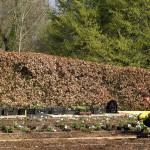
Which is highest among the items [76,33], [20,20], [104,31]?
[20,20]

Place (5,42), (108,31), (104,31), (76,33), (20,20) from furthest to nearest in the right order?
(20,20) < (5,42) < (104,31) < (76,33) < (108,31)

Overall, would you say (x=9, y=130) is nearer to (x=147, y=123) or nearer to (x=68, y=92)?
Result: (x=147, y=123)

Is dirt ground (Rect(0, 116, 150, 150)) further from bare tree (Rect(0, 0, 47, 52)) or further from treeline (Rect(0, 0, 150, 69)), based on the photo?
bare tree (Rect(0, 0, 47, 52))

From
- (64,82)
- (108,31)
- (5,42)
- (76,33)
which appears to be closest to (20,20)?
(5,42)

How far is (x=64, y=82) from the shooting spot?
23641 mm

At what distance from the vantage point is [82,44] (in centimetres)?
3403

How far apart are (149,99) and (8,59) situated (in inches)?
449

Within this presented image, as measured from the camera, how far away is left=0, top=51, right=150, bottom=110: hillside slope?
72.6 ft

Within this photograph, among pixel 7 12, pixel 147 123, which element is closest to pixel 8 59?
pixel 147 123

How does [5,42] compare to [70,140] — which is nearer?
[70,140]

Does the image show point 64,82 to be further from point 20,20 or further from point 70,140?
point 20,20

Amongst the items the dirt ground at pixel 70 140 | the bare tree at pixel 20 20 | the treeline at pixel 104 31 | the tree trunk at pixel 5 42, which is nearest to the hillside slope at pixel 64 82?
the dirt ground at pixel 70 140

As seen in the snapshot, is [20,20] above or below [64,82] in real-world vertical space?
above

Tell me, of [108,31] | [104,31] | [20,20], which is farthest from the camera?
[20,20]
